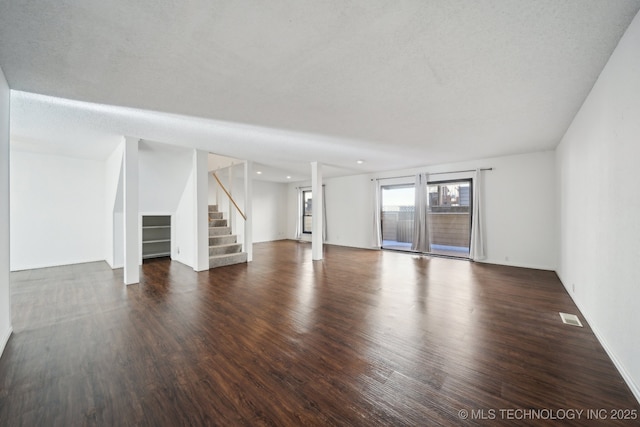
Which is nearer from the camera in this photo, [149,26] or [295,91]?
[149,26]

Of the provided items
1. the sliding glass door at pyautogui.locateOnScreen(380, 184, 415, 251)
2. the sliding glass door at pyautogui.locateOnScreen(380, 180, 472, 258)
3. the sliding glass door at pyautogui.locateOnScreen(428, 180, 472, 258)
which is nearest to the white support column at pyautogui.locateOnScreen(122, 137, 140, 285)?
the sliding glass door at pyautogui.locateOnScreen(380, 184, 415, 251)

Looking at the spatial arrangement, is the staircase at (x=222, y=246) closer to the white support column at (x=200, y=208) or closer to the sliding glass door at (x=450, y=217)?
the white support column at (x=200, y=208)

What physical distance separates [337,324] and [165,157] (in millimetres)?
4860

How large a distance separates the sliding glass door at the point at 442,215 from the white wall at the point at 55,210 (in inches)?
308

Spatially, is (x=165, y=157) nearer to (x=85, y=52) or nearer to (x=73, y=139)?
(x=73, y=139)

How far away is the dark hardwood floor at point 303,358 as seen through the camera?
56.3 inches

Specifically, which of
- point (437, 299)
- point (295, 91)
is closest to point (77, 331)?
point (295, 91)

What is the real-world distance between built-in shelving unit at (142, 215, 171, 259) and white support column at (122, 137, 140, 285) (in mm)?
2356

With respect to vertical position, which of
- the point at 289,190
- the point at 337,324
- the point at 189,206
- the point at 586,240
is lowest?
the point at 337,324

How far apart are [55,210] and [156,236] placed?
193cm

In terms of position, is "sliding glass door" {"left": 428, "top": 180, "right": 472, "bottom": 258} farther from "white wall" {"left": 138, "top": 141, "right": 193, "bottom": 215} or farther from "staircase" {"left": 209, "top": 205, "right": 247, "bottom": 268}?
"white wall" {"left": 138, "top": 141, "right": 193, "bottom": 215}

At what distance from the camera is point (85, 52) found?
177 centimetres

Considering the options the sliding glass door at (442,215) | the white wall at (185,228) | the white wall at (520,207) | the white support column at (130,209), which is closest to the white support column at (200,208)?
the white wall at (185,228)

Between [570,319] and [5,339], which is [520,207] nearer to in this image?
[570,319]
